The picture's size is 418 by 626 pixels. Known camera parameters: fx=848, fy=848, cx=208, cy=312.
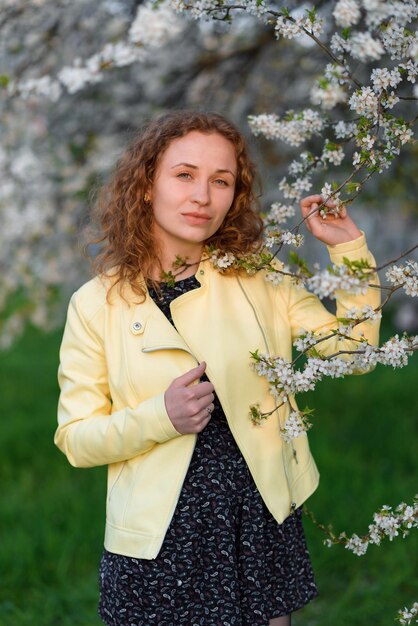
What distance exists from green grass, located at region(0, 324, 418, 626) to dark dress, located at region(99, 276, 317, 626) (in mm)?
1468

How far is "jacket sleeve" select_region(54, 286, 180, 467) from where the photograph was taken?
1842 mm

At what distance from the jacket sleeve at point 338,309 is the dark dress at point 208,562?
0.29 m

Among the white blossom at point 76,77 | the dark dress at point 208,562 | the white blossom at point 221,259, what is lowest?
the dark dress at point 208,562

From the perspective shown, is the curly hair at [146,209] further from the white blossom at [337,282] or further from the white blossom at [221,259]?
the white blossom at [337,282]

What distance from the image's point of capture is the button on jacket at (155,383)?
6.14 feet

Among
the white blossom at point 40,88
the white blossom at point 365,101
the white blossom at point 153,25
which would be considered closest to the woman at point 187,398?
the white blossom at point 365,101

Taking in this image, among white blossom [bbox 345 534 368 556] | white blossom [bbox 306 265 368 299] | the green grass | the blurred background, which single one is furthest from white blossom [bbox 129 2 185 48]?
the green grass

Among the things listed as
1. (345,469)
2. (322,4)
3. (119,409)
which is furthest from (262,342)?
(345,469)

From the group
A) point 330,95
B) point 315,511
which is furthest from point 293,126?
point 315,511

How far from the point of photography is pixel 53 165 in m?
4.04

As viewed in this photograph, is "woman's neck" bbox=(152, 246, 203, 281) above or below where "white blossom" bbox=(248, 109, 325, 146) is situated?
below

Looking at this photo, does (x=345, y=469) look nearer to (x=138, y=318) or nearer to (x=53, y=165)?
(x=53, y=165)

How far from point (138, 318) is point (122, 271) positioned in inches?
5.3

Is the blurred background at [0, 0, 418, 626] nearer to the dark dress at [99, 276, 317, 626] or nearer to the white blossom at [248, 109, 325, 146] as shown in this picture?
the white blossom at [248, 109, 325, 146]
